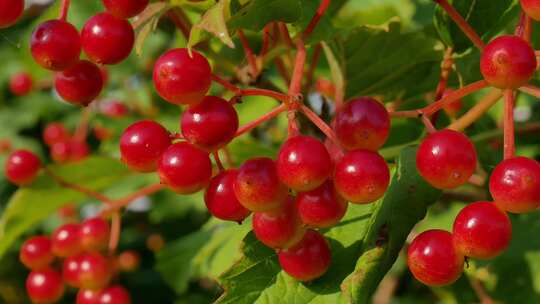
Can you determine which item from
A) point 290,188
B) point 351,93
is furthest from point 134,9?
point 351,93

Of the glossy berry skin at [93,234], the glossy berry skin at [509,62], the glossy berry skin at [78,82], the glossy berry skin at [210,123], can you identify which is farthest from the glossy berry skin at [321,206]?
the glossy berry skin at [93,234]

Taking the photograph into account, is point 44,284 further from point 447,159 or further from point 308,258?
point 447,159

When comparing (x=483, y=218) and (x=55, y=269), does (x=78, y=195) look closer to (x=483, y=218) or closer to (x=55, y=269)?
(x=55, y=269)

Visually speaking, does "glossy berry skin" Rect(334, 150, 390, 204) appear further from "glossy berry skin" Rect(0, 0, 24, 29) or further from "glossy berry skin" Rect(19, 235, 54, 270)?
"glossy berry skin" Rect(19, 235, 54, 270)

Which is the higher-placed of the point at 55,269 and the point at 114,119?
the point at 55,269

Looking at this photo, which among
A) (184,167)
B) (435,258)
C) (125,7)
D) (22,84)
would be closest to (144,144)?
(184,167)

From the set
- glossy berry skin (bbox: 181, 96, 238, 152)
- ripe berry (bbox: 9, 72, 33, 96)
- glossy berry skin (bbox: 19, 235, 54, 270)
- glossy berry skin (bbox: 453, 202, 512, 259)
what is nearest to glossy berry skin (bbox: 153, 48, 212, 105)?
glossy berry skin (bbox: 181, 96, 238, 152)
